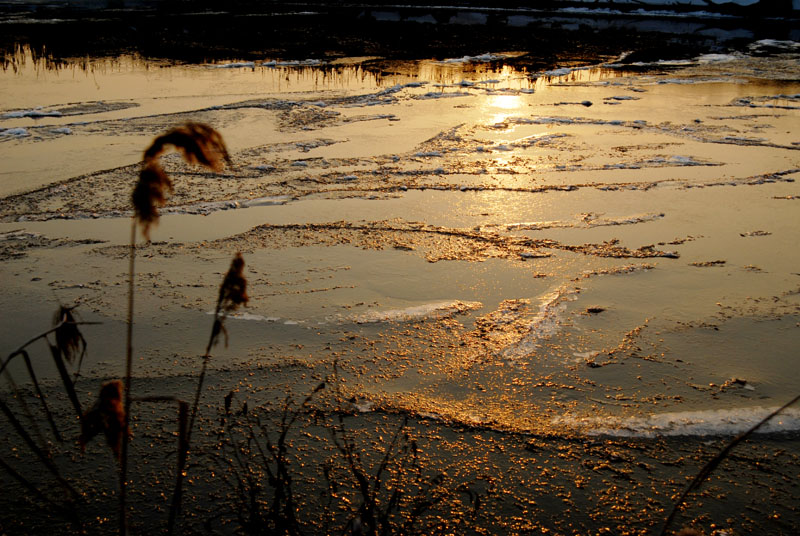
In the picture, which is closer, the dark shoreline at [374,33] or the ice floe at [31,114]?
the ice floe at [31,114]

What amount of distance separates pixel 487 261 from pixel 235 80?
7.23 m

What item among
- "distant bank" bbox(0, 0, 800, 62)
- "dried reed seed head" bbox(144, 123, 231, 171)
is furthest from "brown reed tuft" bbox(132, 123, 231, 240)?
"distant bank" bbox(0, 0, 800, 62)

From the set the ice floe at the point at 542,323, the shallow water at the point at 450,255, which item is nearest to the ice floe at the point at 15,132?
the shallow water at the point at 450,255

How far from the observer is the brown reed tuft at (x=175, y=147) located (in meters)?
1.20

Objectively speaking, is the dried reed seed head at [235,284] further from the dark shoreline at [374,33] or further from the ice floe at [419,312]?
the dark shoreline at [374,33]

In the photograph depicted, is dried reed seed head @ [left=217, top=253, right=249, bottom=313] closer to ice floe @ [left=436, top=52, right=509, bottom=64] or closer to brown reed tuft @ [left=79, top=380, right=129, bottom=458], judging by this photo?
brown reed tuft @ [left=79, top=380, right=129, bottom=458]

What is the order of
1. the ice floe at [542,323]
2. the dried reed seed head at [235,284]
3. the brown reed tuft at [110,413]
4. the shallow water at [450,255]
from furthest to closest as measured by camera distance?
the ice floe at [542,323]
the shallow water at [450,255]
the dried reed seed head at [235,284]
the brown reed tuft at [110,413]

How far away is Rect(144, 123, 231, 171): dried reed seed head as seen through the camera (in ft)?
3.92

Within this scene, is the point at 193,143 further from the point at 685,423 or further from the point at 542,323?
the point at 542,323

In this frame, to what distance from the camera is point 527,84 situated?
10172 millimetres

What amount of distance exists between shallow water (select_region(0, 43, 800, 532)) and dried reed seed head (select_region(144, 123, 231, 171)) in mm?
1598

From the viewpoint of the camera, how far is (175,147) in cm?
119

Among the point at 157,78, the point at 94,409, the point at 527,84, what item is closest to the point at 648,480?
the point at 94,409

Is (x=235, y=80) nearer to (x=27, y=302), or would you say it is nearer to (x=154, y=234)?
(x=154, y=234)
